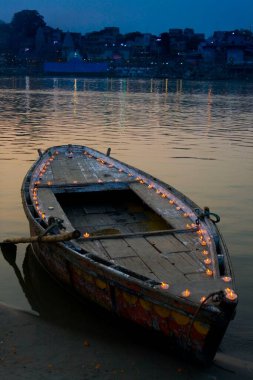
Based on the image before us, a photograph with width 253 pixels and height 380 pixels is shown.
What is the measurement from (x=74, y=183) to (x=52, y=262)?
3982 mm

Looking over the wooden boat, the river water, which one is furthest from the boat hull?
the river water

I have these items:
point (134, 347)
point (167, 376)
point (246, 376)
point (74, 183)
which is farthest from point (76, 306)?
point (74, 183)

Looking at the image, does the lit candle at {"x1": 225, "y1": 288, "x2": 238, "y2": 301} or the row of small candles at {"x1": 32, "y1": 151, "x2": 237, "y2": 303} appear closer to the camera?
the lit candle at {"x1": 225, "y1": 288, "x2": 238, "y2": 301}

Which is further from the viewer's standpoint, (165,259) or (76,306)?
(76,306)

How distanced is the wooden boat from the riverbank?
453mm

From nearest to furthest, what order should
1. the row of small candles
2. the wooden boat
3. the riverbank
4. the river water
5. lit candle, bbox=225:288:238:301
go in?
lit candle, bbox=225:288:238:301 < the wooden boat < the riverbank < the row of small candles < the river water

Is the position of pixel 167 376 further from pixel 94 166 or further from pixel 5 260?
pixel 94 166

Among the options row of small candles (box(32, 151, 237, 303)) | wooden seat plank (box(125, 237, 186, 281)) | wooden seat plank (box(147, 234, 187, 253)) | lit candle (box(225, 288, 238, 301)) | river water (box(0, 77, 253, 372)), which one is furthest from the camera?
river water (box(0, 77, 253, 372))

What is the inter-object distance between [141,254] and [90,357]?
2.00 meters

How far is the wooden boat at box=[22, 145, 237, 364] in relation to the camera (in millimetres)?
7125

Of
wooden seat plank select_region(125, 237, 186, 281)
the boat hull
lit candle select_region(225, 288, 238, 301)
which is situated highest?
lit candle select_region(225, 288, 238, 301)

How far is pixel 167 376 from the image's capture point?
23.8 ft

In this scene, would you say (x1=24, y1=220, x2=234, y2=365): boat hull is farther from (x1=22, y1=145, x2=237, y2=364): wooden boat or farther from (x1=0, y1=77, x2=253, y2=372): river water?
(x1=0, y1=77, x2=253, y2=372): river water

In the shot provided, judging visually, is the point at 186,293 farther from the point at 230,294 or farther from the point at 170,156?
the point at 170,156
